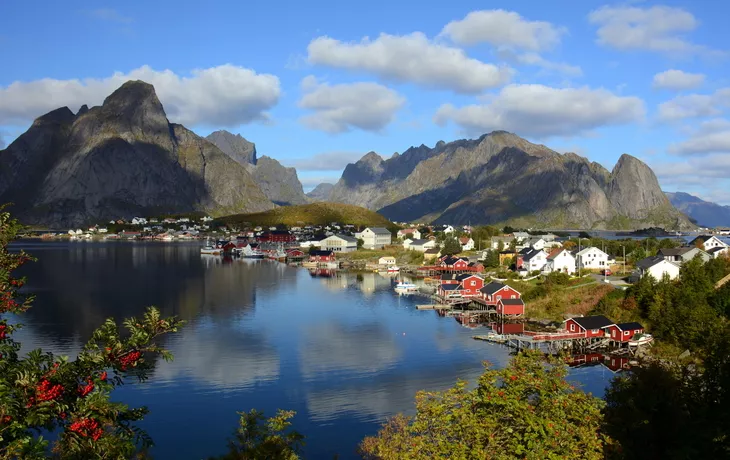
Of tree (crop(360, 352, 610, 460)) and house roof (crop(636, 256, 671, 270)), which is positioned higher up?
house roof (crop(636, 256, 671, 270))

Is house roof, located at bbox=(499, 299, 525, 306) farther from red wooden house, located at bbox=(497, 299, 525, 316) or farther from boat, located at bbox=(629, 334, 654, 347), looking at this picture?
boat, located at bbox=(629, 334, 654, 347)

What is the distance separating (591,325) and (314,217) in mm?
149297

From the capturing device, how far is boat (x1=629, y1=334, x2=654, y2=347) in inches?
1390

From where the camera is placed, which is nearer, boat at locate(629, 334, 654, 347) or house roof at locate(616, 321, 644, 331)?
boat at locate(629, 334, 654, 347)

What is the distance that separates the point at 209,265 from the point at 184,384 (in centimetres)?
6503

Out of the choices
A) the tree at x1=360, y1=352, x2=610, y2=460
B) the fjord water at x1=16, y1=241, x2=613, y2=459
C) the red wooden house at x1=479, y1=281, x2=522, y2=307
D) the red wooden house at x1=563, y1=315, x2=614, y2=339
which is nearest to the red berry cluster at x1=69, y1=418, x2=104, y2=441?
the tree at x1=360, y1=352, x2=610, y2=460

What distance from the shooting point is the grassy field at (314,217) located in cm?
17762

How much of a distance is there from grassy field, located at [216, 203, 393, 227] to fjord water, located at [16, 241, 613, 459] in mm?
106945

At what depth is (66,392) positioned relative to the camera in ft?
22.4

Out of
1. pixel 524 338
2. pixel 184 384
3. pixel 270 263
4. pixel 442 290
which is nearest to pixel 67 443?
pixel 184 384

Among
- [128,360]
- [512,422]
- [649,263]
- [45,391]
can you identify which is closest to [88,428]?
[45,391]

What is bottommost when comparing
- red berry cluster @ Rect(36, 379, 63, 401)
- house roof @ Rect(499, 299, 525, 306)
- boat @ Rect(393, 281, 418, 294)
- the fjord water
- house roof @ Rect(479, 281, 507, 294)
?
the fjord water

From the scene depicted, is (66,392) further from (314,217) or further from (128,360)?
(314,217)

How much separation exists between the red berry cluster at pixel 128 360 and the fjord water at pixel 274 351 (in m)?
15.3
